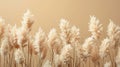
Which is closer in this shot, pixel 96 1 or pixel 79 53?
pixel 79 53

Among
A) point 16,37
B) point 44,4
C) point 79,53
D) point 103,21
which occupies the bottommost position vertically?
point 79,53

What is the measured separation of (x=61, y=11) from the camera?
1.95m

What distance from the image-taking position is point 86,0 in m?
1.96

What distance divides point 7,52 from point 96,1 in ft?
2.50

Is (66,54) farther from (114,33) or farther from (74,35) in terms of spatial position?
(114,33)

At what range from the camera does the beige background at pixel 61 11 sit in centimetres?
192

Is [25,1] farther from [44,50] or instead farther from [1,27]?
[44,50]

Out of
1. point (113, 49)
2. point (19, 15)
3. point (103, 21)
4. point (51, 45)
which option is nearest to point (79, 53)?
point (51, 45)

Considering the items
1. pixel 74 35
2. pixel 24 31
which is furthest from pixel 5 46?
pixel 74 35

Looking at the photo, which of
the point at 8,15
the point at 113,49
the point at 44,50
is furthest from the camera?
the point at 8,15

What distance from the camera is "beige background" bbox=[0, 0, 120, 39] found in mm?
1921

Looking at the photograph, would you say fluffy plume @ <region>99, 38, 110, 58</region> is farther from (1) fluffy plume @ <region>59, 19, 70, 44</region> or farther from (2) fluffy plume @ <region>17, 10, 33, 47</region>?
(2) fluffy plume @ <region>17, 10, 33, 47</region>

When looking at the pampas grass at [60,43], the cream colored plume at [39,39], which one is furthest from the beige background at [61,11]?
the cream colored plume at [39,39]

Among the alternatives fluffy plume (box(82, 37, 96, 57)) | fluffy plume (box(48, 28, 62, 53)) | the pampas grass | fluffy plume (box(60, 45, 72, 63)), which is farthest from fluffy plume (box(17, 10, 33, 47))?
fluffy plume (box(82, 37, 96, 57))
